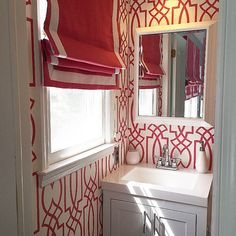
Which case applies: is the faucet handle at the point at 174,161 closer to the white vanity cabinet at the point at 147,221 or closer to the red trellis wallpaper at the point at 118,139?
the red trellis wallpaper at the point at 118,139

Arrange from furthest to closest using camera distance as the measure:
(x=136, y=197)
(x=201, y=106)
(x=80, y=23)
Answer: (x=201, y=106) < (x=136, y=197) < (x=80, y=23)

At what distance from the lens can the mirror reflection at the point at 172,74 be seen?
185 cm

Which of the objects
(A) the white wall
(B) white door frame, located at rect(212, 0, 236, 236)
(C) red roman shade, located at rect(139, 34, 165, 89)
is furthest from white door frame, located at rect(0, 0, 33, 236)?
(C) red roman shade, located at rect(139, 34, 165, 89)

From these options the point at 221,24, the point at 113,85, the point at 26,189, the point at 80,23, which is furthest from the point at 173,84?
the point at 221,24

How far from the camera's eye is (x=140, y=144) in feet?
7.01

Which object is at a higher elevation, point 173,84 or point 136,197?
point 173,84

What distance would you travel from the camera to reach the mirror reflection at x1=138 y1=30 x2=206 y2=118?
6.07ft

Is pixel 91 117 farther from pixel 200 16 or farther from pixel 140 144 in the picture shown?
pixel 200 16

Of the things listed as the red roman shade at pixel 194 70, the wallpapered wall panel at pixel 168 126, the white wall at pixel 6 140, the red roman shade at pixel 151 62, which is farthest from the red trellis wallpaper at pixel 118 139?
the white wall at pixel 6 140

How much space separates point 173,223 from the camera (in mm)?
1544

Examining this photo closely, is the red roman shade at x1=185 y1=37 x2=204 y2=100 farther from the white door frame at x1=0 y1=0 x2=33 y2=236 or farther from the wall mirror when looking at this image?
the white door frame at x1=0 y1=0 x2=33 y2=236

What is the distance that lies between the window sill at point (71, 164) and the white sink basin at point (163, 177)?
0.27 metres

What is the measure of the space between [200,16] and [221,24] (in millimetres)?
1580

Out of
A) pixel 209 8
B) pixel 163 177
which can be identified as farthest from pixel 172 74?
pixel 163 177
